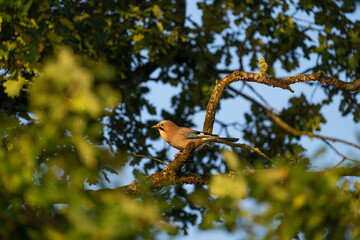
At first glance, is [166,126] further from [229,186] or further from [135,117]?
[229,186]

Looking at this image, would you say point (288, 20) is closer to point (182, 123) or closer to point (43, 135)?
point (182, 123)

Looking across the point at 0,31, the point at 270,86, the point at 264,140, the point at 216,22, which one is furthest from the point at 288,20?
the point at 0,31

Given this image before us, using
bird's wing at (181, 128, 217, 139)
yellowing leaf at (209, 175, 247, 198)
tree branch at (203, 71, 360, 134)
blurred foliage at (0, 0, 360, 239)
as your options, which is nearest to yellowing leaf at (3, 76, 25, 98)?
blurred foliage at (0, 0, 360, 239)

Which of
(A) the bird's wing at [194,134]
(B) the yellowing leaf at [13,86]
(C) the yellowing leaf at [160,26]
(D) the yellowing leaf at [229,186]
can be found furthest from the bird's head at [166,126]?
(D) the yellowing leaf at [229,186]

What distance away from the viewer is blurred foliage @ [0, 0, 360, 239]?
2.07 m

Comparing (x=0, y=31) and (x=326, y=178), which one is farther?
(x=0, y=31)

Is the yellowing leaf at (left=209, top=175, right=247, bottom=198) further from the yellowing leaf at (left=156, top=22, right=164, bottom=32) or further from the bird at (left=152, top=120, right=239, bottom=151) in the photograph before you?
the yellowing leaf at (left=156, top=22, right=164, bottom=32)

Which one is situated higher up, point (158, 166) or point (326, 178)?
point (158, 166)

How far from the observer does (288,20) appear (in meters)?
11.0

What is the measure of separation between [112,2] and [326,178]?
339 inches

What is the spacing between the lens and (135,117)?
1041 centimetres

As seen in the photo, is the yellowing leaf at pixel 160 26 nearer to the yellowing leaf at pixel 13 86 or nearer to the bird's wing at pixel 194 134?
the bird's wing at pixel 194 134

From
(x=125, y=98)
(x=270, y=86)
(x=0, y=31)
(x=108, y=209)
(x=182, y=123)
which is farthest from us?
(x=182, y=123)

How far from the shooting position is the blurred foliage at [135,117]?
2074 millimetres
